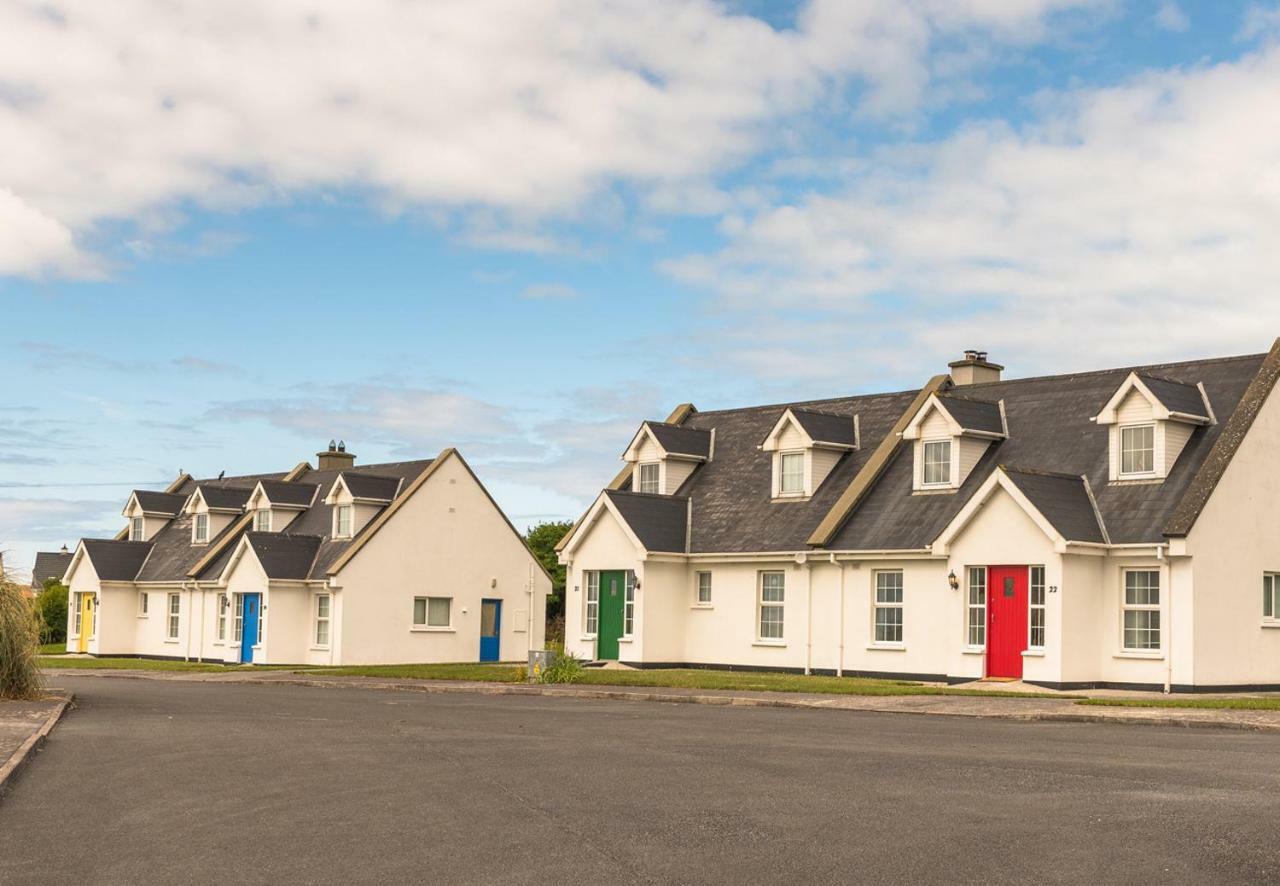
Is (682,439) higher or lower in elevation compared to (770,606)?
higher

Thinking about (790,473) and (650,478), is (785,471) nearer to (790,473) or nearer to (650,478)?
(790,473)

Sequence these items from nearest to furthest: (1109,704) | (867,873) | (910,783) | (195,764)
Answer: (867,873) < (910,783) < (195,764) < (1109,704)

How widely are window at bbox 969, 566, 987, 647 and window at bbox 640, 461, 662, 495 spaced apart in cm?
1268

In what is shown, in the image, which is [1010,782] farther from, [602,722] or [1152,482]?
[1152,482]

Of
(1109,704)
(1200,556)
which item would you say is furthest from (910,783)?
(1200,556)

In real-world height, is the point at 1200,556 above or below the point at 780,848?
above

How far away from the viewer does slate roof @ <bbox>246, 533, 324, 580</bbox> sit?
1965 inches

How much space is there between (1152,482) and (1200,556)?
7.49 feet

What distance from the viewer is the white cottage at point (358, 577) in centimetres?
4916

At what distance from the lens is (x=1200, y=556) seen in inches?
1172

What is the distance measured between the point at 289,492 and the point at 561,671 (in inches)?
980

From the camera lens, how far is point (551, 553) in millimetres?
72312

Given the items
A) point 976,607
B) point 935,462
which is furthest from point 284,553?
point 976,607

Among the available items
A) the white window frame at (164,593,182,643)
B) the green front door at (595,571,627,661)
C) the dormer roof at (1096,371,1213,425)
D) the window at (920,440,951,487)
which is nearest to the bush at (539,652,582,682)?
the green front door at (595,571,627,661)
